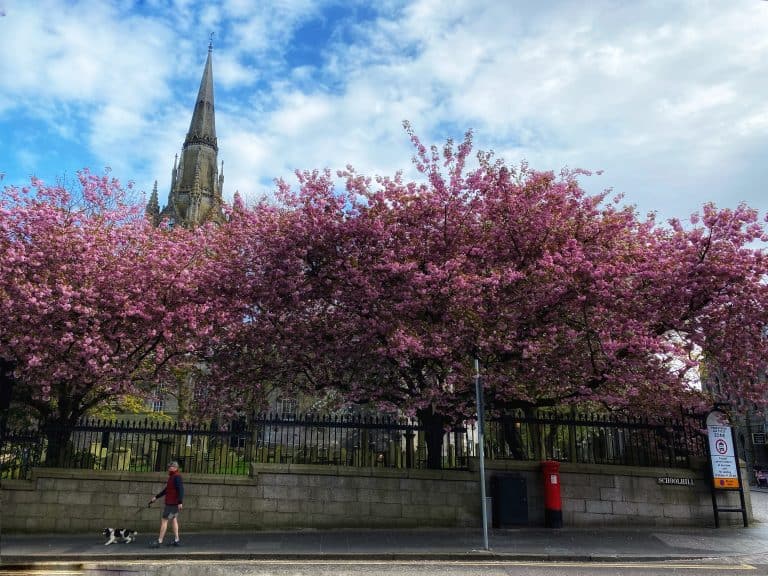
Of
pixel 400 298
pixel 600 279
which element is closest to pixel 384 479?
pixel 400 298

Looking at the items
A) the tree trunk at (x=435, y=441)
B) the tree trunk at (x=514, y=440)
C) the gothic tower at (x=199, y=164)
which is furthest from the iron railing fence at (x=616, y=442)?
the gothic tower at (x=199, y=164)

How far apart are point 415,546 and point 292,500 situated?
11.2 ft

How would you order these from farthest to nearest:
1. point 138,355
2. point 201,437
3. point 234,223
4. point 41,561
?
point 234,223 → point 138,355 → point 201,437 → point 41,561

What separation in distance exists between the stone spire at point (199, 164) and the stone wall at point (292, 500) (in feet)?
286

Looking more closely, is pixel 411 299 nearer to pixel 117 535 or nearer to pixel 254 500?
pixel 254 500

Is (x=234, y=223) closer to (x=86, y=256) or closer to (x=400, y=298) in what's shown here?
(x=86, y=256)

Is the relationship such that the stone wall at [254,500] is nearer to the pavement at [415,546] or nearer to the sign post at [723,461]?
the pavement at [415,546]

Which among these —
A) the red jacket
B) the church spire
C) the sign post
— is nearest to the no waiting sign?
the sign post

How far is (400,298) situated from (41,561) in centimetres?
921

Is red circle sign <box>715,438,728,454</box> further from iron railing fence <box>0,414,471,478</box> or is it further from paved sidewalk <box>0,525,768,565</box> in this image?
iron railing fence <box>0,414,471,478</box>

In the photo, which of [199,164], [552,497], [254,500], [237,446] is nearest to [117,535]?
[254,500]

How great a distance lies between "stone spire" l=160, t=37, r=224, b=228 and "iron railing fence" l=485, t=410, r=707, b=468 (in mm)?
88425

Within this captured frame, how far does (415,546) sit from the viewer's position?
11.7 meters

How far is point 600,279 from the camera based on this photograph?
46.0 ft
